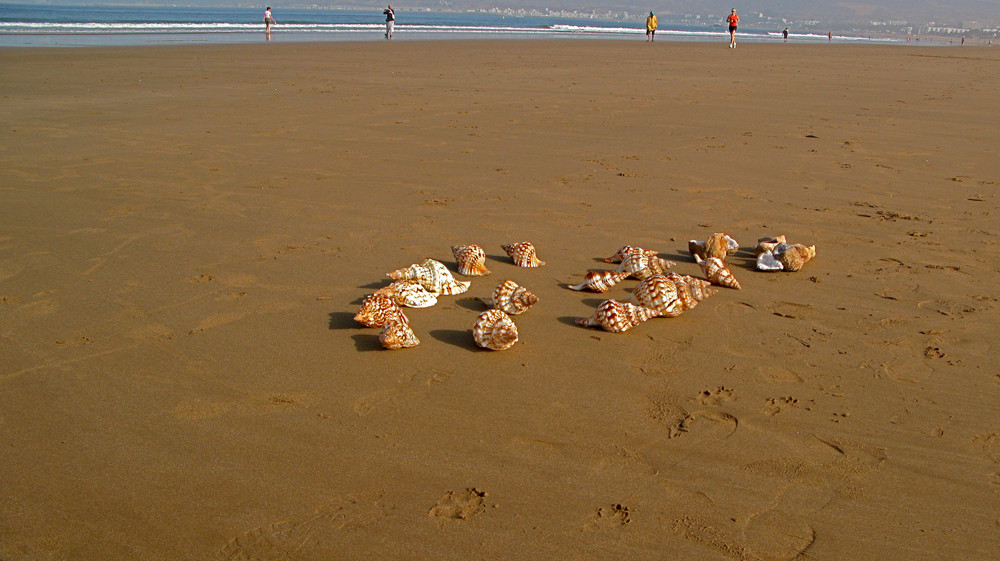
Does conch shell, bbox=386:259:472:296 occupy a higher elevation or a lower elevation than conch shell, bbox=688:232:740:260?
lower

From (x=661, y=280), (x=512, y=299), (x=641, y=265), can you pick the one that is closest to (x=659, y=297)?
(x=661, y=280)

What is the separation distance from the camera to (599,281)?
4500mm

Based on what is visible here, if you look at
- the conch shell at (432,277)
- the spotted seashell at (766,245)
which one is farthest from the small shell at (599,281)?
the spotted seashell at (766,245)

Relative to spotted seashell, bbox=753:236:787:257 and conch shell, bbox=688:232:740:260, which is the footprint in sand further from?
spotted seashell, bbox=753:236:787:257

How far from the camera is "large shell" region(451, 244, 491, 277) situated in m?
4.66

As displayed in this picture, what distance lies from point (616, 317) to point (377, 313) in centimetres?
121

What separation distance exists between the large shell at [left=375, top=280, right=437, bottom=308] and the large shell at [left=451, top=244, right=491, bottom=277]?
45 cm

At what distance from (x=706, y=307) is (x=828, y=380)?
0.95 meters

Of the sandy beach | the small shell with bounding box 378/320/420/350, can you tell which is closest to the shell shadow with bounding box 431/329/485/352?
the sandy beach

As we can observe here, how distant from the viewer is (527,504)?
2.60 metres

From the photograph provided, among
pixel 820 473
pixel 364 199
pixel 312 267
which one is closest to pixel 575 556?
pixel 820 473

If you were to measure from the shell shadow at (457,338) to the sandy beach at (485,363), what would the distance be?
2 cm

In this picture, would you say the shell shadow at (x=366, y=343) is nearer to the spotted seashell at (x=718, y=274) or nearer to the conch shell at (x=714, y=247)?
the spotted seashell at (x=718, y=274)

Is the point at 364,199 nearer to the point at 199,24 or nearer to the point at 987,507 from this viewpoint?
the point at 987,507
